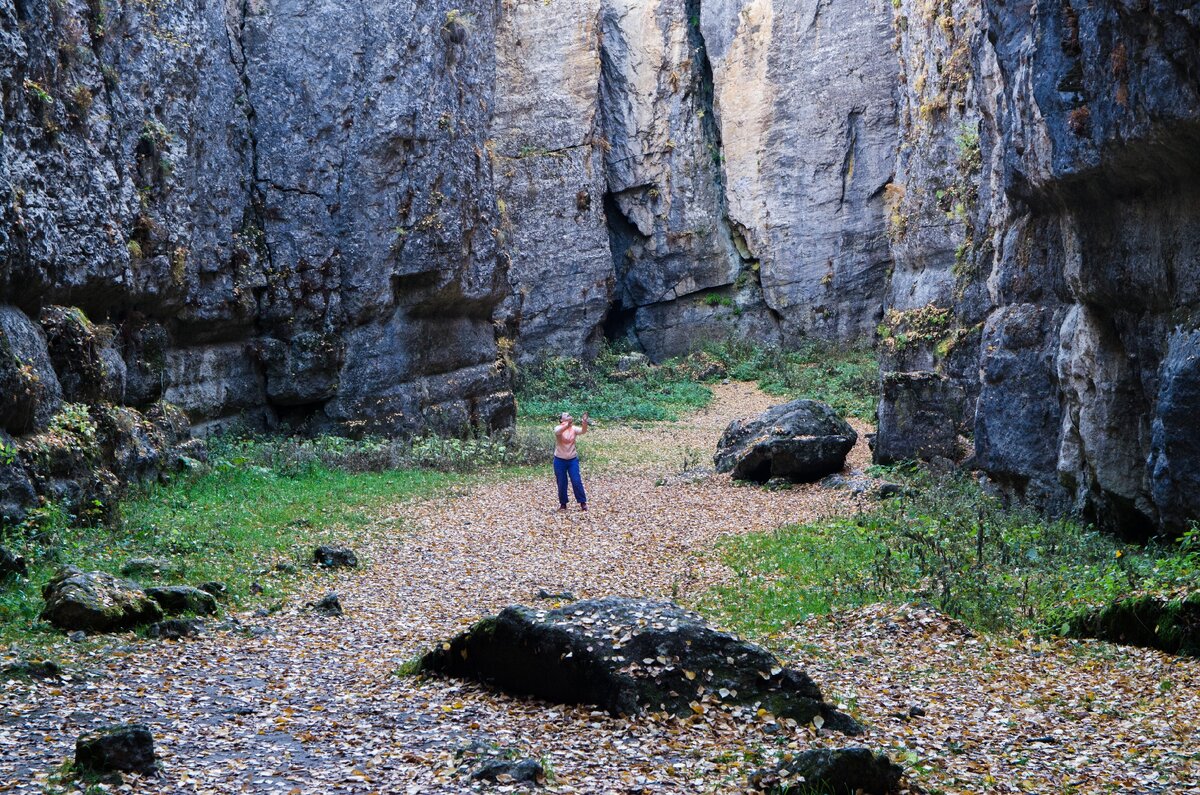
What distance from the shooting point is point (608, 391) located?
109 feet

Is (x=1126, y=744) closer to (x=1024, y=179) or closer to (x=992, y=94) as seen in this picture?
(x=1024, y=179)

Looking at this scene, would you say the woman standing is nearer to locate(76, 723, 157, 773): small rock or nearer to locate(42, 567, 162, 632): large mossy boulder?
locate(42, 567, 162, 632): large mossy boulder

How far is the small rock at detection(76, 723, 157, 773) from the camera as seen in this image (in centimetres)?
552

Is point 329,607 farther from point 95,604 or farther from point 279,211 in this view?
point 279,211

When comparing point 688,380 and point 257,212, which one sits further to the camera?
point 688,380

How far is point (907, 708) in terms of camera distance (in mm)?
7059

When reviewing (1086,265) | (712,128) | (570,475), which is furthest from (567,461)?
(712,128)

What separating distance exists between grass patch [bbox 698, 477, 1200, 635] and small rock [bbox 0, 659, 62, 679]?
525 cm

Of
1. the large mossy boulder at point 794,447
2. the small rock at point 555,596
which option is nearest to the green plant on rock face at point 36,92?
the small rock at point 555,596

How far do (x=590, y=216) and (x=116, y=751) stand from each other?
31964 millimetres

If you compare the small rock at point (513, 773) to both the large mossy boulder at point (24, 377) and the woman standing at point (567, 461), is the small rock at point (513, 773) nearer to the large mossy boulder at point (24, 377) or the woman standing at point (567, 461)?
the large mossy boulder at point (24, 377)

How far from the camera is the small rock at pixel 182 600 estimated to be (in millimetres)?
9047

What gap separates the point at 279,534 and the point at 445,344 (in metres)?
11.8

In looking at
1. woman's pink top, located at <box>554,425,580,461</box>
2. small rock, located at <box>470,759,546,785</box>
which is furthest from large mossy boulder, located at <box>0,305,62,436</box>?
small rock, located at <box>470,759,546,785</box>
